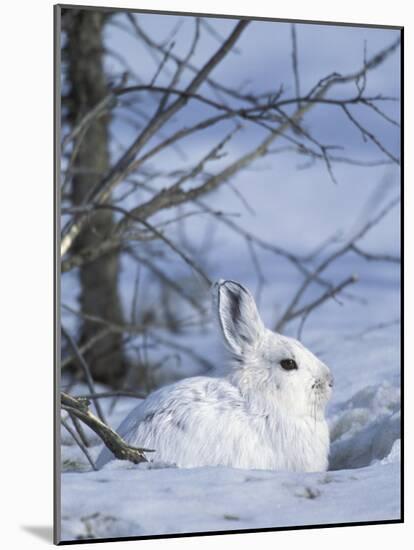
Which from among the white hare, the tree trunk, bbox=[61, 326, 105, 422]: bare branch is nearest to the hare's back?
→ the white hare

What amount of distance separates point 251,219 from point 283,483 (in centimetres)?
81

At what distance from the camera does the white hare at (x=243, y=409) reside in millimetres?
4746

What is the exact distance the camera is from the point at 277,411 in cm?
480

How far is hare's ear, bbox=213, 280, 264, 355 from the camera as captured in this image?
482 centimetres

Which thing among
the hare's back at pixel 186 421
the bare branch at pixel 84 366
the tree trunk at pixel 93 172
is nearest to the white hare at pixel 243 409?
the hare's back at pixel 186 421

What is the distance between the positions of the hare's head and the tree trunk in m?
0.43

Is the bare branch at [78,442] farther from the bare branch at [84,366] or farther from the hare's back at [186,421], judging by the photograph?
the bare branch at [84,366]

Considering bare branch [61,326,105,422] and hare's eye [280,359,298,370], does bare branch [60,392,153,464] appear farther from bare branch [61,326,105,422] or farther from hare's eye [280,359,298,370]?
hare's eye [280,359,298,370]

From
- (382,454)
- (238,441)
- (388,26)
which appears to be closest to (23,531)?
(238,441)

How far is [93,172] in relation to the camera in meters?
5.08

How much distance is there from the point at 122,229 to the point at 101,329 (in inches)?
14.4

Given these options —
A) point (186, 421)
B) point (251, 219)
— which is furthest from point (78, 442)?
point (251, 219)

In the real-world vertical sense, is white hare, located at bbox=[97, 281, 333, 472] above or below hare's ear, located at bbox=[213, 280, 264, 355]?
below

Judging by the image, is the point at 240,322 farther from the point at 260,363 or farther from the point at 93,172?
the point at 93,172
